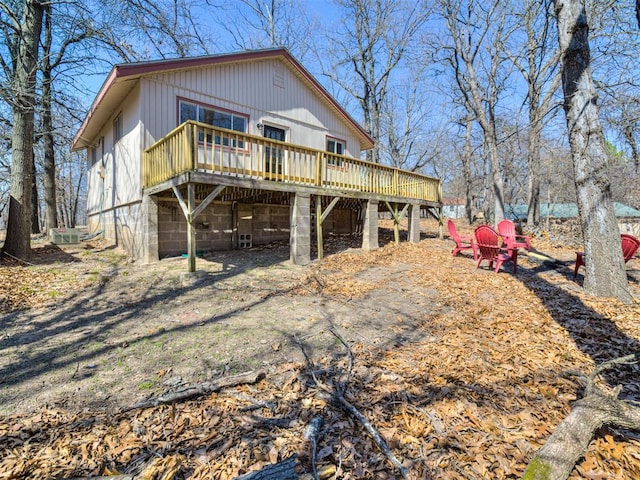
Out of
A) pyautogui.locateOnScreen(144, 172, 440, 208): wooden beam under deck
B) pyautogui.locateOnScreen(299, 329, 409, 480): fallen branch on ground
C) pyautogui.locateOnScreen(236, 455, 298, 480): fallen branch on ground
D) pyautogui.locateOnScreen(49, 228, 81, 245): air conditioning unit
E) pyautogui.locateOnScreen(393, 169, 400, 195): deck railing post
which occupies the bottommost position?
pyautogui.locateOnScreen(299, 329, 409, 480): fallen branch on ground

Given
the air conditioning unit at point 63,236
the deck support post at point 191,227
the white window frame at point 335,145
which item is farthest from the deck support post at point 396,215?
the air conditioning unit at point 63,236

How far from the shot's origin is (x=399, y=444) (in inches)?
91.1

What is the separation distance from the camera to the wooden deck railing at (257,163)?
22.0 ft

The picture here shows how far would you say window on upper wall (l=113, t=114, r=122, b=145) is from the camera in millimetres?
Result: 10138

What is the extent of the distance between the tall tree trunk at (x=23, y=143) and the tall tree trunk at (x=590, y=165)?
39.1 ft

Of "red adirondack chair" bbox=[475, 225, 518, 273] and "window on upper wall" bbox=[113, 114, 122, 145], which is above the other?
"window on upper wall" bbox=[113, 114, 122, 145]

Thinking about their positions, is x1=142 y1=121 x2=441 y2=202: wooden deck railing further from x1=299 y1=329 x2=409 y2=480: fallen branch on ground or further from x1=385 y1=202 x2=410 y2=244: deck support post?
x1=299 y1=329 x2=409 y2=480: fallen branch on ground

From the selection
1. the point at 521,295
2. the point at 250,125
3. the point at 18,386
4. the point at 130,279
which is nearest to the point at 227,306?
the point at 18,386

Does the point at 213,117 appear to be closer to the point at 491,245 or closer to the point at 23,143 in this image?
the point at 23,143

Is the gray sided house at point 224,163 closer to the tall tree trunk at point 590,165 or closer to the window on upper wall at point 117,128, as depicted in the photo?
the window on upper wall at point 117,128

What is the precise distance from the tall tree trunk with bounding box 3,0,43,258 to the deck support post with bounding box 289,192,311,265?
22.8 ft

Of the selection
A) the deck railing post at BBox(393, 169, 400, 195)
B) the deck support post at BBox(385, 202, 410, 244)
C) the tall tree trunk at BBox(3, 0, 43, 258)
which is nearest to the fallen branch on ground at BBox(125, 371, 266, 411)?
the tall tree trunk at BBox(3, 0, 43, 258)

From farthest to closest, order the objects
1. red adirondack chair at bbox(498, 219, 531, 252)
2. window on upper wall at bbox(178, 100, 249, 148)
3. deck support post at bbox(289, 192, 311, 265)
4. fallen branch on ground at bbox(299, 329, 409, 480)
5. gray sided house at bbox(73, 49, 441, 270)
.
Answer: window on upper wall at bbox(178, 100, 249, 148)
deck support post at bbox(289, 192, 311, 265)
red adirondack chair at bbox(498, 219, 531, 252)
gray sided house at bbox(73, 49, 441, 270)
fallen branch on ground at bbox(299, 329, 409, 480)

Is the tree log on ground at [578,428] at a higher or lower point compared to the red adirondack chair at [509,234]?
lower
